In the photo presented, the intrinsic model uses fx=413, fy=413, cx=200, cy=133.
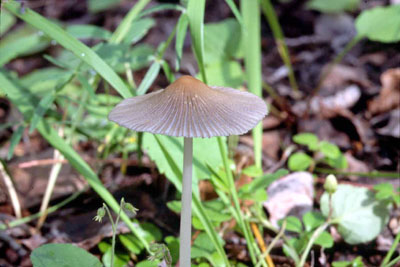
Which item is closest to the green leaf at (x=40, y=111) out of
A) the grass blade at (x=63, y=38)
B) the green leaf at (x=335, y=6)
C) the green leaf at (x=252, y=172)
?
the grass blade at (x=63, y=38)

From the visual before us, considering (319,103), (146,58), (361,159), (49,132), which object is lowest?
(361,159)

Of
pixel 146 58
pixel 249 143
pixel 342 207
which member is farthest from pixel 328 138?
pixel 146 58

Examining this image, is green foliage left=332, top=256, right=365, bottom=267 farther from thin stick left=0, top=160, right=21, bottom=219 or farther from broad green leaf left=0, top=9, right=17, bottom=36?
broad green leaf left=0, top=9, right=17, bottom=36

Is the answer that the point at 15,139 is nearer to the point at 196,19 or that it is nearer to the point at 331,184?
the point at 196,19

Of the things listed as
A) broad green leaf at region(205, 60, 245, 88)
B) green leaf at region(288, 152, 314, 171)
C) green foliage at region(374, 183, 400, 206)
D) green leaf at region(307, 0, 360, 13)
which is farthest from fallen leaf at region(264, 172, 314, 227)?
green leaf at region(307, 0, 360, 13)

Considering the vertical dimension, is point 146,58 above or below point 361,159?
above

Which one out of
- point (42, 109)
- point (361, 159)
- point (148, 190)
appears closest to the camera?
point (42, 109)

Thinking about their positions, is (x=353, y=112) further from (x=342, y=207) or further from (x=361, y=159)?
(x=342, y=207)

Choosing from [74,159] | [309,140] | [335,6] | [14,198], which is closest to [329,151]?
[309,140]

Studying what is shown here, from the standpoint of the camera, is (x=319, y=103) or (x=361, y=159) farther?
(x=319, y=103)
